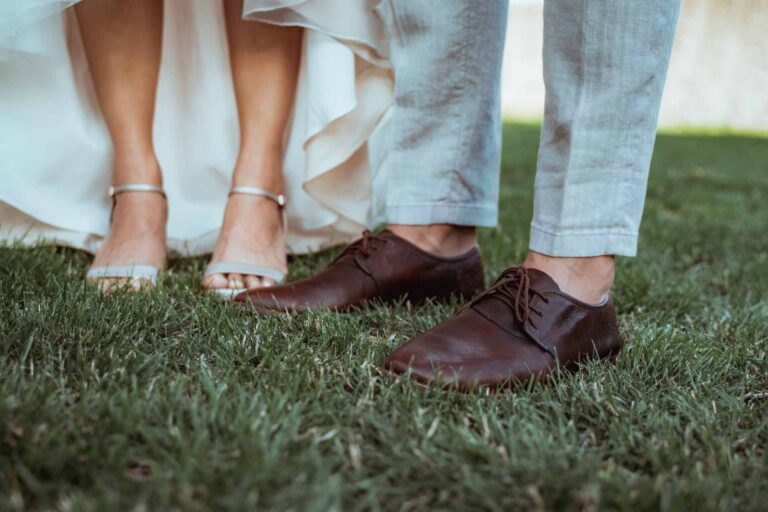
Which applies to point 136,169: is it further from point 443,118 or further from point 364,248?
point 443,118

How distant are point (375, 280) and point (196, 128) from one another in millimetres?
749

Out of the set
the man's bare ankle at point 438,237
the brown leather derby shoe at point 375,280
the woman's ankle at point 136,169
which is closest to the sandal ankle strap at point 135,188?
the woman's ankle at point 136,169

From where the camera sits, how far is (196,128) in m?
1.74

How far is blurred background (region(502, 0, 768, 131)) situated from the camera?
398 inches

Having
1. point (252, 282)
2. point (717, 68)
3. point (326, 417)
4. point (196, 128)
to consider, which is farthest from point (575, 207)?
point (717, 68)

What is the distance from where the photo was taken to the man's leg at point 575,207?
93 cm

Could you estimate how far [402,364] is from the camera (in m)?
0.92

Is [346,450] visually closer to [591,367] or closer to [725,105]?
[591,367]

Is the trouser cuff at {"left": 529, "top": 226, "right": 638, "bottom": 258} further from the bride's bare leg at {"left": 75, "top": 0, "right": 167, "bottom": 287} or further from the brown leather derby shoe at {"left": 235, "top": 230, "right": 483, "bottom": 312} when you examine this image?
the bride's bare leg at {"left": 75, "top": 0, "right": 167, "bottom": 287}

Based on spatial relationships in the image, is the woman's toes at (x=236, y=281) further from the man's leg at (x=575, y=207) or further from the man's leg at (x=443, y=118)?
the man's leg at (x=575, y=207)

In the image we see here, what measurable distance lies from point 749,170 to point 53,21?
4.20 m

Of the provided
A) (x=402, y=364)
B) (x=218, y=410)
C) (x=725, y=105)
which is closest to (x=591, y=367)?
(x=402, y=364)

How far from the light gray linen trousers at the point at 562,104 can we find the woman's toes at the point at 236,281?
33cm

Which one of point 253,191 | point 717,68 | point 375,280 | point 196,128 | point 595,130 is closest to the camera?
point 595,130
